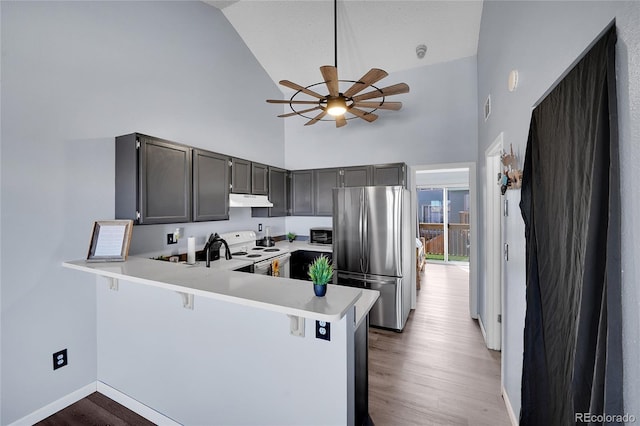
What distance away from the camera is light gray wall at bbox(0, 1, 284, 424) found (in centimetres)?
177

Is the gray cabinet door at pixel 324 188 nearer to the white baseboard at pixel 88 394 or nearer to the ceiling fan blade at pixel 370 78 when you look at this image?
the ceiling fan blade at pixel 370 78

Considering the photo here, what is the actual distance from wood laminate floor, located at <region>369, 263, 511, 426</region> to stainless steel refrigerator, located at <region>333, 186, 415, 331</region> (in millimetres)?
330

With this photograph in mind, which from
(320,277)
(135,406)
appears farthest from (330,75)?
(135,406)

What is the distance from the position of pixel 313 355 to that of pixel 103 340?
2.02m

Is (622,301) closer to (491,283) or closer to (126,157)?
(491,283)

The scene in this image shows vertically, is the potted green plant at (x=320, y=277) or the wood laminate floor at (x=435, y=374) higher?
the potted green plant at (x=320, y=277)

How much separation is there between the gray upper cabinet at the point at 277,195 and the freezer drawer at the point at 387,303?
5.79 feet

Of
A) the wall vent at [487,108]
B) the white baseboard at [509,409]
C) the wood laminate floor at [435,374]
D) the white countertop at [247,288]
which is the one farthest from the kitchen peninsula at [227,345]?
the wall vent at [487,108]

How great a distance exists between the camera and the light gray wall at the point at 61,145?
1.77m

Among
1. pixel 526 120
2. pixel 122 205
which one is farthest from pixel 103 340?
pixel 526 120

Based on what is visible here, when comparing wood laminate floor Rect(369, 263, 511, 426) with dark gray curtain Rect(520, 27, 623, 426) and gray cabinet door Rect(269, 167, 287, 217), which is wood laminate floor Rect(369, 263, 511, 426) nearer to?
dark gray curtain Rect(520, 27, 623, 426)

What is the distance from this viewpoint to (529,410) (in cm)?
139

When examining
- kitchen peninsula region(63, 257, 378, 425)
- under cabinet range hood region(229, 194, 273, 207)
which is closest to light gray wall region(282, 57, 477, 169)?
under cabinet range hood region(229, 194, 273, 207)

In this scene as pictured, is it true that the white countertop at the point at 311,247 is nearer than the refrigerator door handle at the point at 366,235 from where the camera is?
No
